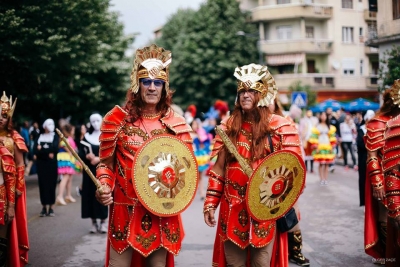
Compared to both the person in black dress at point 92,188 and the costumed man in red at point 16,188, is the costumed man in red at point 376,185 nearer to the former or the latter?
the costumed man in red at point 16,188

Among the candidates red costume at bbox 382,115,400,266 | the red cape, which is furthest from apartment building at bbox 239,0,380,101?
red costume at bbox 382,115,400,266

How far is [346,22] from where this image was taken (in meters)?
48.1

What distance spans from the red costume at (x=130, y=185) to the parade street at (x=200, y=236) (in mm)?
2968

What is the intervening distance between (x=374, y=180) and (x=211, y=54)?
3850cm

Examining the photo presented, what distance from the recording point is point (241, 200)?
486 cm

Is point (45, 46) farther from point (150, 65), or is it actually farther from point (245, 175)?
point (245, 175)

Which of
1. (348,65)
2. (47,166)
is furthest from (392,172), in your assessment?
(348,65)

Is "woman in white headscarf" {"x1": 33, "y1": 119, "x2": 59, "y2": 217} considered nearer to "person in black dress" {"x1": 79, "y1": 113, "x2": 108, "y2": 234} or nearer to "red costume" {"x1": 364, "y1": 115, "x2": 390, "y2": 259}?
"person in black dress" {"x1": 79, "y1": 113, "x2": 108, "y2": 234}

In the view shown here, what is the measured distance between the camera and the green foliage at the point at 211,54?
44594 mm

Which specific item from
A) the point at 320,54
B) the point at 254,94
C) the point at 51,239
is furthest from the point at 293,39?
the point at 254,94

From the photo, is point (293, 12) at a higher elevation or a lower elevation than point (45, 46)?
higher

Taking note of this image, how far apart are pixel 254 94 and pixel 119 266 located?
1.91m

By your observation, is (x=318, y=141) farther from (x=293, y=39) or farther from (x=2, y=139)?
(x=293, y=39)

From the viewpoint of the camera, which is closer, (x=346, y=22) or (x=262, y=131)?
(x=262, y=131)
